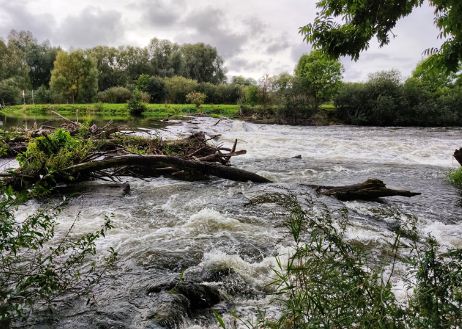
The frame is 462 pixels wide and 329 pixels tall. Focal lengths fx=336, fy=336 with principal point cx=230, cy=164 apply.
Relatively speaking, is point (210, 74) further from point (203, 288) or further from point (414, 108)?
point (203, 288)

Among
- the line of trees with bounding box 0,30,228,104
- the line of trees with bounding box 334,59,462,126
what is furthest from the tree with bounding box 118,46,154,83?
the line of trees with bounding box 334,59,462,126

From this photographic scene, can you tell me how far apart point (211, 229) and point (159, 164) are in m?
3.58

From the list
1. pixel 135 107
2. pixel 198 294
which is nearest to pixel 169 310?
pixel 198 294

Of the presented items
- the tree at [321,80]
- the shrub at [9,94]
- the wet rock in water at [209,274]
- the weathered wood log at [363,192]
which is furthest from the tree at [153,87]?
the wet rock in water at [209,274]

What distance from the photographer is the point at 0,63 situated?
66.6 m

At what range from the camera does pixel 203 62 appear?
91.5 m

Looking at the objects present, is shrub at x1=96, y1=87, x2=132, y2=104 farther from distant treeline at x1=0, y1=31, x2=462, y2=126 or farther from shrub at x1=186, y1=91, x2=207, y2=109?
shrub at x1=186, y1=91, x2=207, y2=109

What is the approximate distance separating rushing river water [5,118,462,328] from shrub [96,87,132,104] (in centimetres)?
5802

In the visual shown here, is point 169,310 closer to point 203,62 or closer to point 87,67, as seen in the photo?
point 87,67

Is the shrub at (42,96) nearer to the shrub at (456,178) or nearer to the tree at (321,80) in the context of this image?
the tree at (321,80)

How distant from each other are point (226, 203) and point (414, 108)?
4043 cm

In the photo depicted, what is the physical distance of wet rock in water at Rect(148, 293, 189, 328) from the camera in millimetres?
3454

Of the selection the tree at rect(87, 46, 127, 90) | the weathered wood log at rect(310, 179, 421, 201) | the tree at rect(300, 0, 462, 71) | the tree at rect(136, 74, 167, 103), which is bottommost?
the weathered wood log at rect(310, 179, 421, 201)

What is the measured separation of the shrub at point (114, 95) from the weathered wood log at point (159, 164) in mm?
59614
